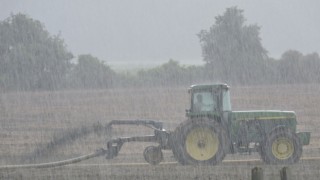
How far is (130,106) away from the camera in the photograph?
28375 mm

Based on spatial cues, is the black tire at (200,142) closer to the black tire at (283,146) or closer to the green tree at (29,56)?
the black tire at (283,146)

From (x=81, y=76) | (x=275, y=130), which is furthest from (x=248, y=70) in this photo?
(x=275, y=130)

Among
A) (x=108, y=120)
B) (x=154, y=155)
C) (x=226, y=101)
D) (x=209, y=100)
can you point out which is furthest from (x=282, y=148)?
(x=108, y=120)

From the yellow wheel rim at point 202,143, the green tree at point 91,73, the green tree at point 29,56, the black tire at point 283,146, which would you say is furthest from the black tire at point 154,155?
the green tree at point 91,73

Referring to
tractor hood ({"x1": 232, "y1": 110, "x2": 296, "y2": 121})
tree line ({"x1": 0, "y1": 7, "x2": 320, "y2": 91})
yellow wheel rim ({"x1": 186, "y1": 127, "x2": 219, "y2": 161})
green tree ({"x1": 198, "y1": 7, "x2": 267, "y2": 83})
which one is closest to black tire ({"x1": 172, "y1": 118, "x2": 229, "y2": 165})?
yellow wheel rim ({"x1": 186, "y1": 127, "x2": 219, "y2": 161})

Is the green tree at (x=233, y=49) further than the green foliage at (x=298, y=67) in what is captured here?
Yes

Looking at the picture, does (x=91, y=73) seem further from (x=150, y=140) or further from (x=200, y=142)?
(x=200, y=142)

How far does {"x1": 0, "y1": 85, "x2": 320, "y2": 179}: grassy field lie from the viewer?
478 inches

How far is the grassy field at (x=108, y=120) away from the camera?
12.1 meters

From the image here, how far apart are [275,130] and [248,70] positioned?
2777cm

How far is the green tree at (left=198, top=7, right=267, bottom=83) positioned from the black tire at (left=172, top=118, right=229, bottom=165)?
26.0m

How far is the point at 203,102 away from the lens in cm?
1316

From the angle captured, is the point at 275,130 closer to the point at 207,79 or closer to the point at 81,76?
the point at 207,79

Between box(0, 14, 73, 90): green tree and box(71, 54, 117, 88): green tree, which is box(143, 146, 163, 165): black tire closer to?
box(0, 14, 73, 90): green tree
